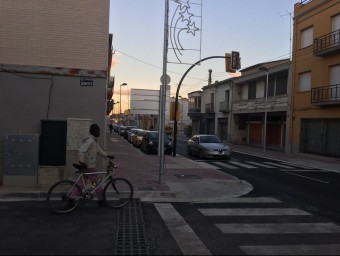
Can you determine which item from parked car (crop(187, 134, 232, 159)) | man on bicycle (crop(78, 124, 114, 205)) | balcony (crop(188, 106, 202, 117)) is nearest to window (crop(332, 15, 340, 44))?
parked car (crop(187, 134, 232, 159))

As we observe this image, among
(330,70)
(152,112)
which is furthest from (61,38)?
(330,70)

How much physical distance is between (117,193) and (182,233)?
254 centimetres

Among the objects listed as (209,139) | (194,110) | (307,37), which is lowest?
(209,139)

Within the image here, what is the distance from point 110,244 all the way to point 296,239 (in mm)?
2849

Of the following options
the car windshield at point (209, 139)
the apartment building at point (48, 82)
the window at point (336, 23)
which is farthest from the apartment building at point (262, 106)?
the apartment building at point (48, 82)

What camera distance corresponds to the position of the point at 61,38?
11.5 m

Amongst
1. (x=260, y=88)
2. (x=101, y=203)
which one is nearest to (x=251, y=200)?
(x=101, y=203)

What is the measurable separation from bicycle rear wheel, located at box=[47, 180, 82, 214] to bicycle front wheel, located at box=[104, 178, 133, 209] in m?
0.73

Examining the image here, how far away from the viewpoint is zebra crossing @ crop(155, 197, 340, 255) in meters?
6.23

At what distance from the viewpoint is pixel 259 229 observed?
746 centimetres

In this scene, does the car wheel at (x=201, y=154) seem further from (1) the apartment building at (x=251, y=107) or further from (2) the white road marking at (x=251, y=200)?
(2) the white road marking at (x=251, y=200)

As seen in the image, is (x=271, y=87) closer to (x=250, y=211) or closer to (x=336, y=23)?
(x=336, y=23)

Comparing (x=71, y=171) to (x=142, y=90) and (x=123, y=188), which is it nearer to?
(x=123, y=188)

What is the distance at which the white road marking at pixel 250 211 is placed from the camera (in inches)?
346
